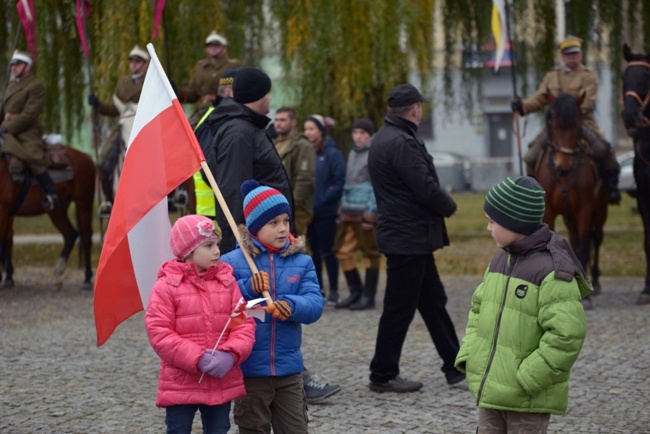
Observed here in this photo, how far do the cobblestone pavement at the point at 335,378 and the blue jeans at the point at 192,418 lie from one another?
1577 millimetres

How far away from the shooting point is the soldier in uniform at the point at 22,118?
13727mm

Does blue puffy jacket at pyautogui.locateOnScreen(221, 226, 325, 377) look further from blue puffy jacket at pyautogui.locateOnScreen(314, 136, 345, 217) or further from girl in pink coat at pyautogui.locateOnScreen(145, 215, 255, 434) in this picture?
blue puffy jacket at pyautogui.locateOnScreen(314, 136, 345, 217)

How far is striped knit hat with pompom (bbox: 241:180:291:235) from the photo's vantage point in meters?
5.68

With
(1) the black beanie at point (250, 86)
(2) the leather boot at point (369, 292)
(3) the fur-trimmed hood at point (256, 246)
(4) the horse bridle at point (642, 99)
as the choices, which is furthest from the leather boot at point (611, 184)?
(3) the fur-trimmed hood at point (256, 246)

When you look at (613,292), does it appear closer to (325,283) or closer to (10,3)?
(325,283)

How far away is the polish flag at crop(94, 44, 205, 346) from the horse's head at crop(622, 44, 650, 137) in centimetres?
725

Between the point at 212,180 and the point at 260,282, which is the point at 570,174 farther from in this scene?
the point at 260,282

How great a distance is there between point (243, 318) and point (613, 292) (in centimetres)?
909

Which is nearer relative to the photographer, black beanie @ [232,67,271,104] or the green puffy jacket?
the green puffy jacket

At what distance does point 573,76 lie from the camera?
12820 mm

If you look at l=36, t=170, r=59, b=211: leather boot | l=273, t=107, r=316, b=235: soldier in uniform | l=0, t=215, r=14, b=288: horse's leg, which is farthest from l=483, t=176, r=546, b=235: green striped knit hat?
l=0, t=215, r=14, b=288: horse's leg

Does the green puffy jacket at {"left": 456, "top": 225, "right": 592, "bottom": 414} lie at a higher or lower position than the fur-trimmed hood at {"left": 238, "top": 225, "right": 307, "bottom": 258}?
lower

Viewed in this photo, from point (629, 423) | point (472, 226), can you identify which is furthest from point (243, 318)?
point (472, 226)

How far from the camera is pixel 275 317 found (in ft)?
18.2
